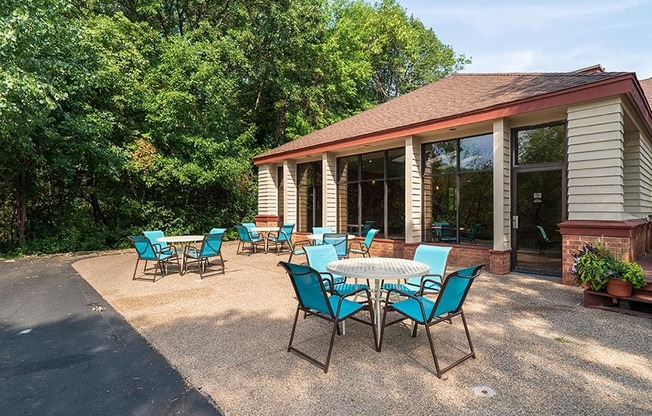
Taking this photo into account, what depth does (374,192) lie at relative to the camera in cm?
980

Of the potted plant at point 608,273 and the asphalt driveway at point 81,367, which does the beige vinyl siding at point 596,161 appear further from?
the asphalt driveway at point 81,367

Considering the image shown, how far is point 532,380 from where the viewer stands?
2607mm

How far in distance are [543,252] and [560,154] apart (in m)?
2.48

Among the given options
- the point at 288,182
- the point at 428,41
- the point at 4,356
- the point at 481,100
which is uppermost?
the point at 428,41

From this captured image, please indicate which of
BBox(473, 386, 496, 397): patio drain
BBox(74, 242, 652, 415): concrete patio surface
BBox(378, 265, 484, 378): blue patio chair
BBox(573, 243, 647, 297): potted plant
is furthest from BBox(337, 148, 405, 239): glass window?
BBox(473, 386, 496, 397): patio drain

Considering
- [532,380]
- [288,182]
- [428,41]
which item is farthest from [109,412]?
[428,41]

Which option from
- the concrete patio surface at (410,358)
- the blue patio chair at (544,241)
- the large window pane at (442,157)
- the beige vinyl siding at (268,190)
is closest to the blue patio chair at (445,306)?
the concrete patio surface at (410,358)

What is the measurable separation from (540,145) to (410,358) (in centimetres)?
582

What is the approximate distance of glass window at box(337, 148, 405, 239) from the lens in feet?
29.8

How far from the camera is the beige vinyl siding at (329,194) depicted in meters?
10.6

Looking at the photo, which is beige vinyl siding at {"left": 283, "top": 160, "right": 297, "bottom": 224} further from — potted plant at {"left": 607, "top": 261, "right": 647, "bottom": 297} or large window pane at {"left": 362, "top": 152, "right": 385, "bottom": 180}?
potted plant at {"left": 607, "top": 261, "right": 647, "bottom": 297}

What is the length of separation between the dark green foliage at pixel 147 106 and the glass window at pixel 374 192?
191 inches

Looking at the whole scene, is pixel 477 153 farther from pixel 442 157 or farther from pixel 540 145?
pixel 540 145

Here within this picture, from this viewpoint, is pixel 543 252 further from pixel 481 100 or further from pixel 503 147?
pixel 481 100
